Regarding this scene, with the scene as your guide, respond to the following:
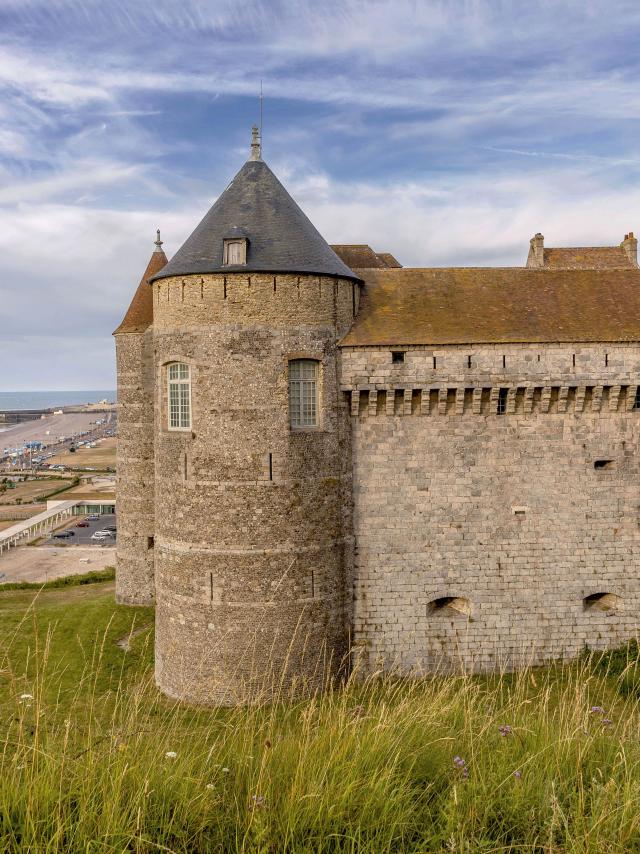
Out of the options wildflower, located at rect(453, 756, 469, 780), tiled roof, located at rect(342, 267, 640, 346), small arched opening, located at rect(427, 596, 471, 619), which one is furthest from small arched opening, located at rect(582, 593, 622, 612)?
wildflower, located at rect(453, 756, 469, 780)

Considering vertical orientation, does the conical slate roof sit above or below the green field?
above

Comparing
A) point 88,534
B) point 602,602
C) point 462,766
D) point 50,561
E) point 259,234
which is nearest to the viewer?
point 462,766

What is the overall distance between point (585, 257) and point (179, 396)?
17.7 metres

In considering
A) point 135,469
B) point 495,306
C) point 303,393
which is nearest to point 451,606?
point 303,393

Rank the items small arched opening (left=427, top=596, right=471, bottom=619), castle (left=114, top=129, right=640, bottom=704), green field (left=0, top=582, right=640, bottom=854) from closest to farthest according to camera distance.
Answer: green field (left=0, top=582, right=640, bottom=854) → castle (left=114, top=129, right=640, bottom=704) → small arched opening (left=427, top=596, right=471, bottom=619)

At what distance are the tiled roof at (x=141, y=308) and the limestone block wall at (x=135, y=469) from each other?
281mm

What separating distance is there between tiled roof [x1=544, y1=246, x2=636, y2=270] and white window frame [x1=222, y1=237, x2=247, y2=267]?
1451 centimetres

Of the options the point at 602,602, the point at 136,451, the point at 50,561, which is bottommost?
the point at 50,561

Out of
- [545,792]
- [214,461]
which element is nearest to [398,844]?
[545,792]

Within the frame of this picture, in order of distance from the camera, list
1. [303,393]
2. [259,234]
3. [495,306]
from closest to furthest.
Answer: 1. [259,234]
2. [303,393]
3. [495,306]

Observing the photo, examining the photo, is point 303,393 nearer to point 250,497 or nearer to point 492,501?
point 250,497

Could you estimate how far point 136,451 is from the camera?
24234 millimetres

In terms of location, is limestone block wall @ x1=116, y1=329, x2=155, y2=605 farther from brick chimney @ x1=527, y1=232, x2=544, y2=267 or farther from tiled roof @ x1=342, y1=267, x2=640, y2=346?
brick chimney @ x1=527, y1=232, x2=544, y2=267

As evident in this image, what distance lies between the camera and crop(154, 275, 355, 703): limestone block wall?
16266 millimetres
